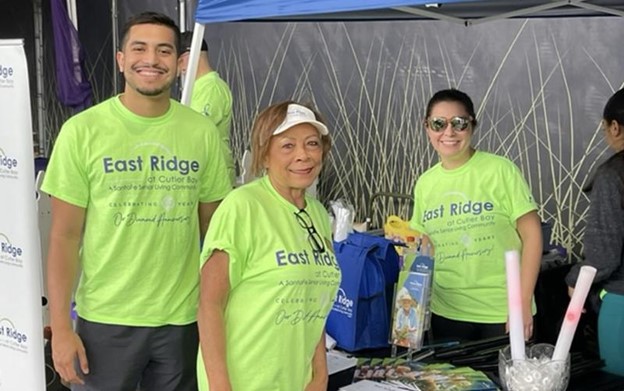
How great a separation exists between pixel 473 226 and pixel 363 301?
0.49 m

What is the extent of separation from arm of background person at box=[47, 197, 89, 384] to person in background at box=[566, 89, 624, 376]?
4.95 feet

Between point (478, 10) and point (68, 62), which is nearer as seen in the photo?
point (478, 10)

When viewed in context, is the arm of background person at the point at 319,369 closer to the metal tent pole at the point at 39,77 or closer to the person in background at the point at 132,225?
the person in background at the point at 132,225

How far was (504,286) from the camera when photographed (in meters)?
2.40

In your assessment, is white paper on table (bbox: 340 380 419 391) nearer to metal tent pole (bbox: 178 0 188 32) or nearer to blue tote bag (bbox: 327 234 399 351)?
blue tote bag (bbox: 327 234 399 351)

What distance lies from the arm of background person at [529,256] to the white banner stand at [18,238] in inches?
58.3

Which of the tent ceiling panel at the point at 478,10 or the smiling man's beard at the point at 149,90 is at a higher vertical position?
the tent ceiling panel at the point at 478,10

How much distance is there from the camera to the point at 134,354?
80.7 inches

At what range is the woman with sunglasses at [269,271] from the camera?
1679mm

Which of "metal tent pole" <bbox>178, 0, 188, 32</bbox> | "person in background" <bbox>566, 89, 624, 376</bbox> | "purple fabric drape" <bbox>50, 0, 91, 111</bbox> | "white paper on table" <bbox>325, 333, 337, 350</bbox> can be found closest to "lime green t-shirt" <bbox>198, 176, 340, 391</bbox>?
"white paper on table" <bbox>325, 333, 337, 350</bbox>

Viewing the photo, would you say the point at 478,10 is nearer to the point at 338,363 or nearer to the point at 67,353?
the point at 338,363

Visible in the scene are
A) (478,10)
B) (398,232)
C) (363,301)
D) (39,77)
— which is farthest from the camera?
(39,77)

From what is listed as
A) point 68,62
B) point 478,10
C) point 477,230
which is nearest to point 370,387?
point 477,230

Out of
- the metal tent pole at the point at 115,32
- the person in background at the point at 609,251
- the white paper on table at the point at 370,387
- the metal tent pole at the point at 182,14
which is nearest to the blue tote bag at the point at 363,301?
the white paper on table at the point at 370,387
